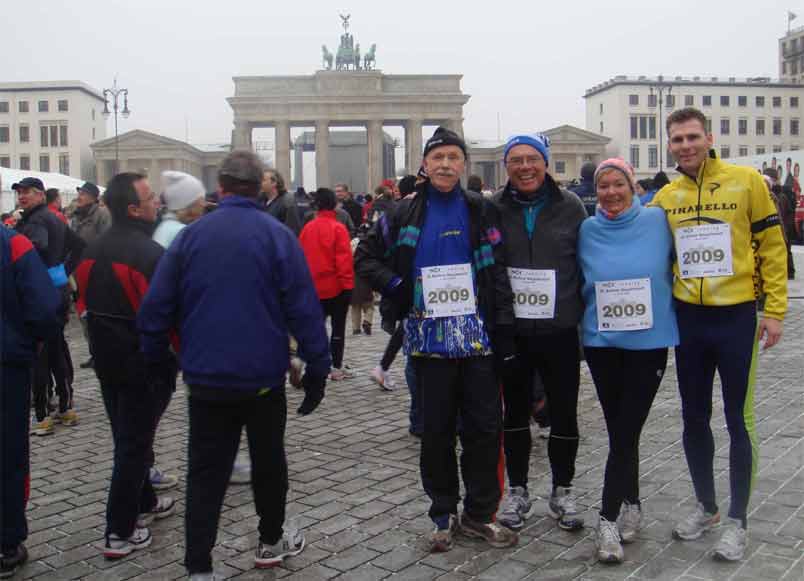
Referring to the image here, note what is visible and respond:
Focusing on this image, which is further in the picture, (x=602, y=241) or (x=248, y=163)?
(x=602, y=241)

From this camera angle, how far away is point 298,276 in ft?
13.0

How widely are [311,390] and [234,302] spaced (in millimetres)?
642

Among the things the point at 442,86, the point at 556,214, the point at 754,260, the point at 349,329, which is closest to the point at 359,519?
the point at 556,214

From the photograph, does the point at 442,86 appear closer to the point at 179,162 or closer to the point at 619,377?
the point at 179,162

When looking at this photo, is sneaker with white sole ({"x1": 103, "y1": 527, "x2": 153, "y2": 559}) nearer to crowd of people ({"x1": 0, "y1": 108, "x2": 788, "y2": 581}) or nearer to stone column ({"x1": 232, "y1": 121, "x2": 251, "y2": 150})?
crowd of people ({"x1": 0, "y1": 108, "x2": 788, "y2": 581})

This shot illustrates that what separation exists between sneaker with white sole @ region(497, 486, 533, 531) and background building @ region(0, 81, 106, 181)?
96063 millimetres

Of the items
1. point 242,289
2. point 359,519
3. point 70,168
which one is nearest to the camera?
point 242,289

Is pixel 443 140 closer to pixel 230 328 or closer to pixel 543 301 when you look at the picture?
pixel 543 301

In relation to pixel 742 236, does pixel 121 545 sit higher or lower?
lower

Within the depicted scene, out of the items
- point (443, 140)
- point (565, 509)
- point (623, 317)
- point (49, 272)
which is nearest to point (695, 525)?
point (565, 509)

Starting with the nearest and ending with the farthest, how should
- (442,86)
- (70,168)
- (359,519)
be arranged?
(359,519)
(442,86)
(70,168)

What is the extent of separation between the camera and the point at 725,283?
4402 millimetres

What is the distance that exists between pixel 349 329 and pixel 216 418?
1050 cm

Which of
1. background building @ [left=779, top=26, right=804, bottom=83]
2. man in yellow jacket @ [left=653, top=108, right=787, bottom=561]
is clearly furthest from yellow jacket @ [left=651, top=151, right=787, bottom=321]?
background building @ [left=779, top=26, right=804, bottom=83]
